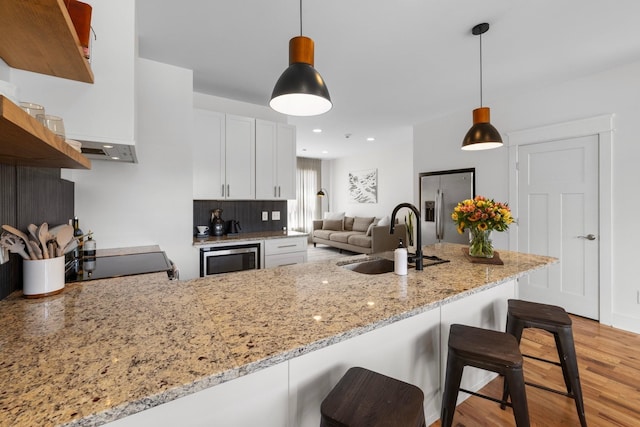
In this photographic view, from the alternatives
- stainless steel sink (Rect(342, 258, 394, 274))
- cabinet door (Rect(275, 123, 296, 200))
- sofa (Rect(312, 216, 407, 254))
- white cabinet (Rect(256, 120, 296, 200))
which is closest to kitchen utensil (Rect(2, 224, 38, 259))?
stainless steel sink (Rect(342, 258, 394, 274))

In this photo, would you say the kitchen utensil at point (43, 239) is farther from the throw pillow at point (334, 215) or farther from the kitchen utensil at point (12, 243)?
the throw pillow at point (334, 215)

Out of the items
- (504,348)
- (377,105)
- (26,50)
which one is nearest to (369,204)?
(377,105)

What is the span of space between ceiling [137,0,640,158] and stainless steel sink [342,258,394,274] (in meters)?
1.73

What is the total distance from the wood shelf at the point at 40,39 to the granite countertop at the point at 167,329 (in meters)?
0.92

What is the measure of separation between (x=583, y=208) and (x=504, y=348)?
8.89ft

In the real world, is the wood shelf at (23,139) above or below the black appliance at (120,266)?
above

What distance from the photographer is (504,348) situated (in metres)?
1.28

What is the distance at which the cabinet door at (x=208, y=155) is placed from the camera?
3.05 metres

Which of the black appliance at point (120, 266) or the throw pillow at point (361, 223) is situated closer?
the black appliance at point (120, 266)

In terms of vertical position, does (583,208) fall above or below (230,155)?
below

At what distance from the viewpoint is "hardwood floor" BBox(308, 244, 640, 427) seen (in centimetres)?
167

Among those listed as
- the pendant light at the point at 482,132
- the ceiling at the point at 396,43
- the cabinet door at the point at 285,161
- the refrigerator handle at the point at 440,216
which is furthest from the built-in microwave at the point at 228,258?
the refrigerator handle at the point at 440,216

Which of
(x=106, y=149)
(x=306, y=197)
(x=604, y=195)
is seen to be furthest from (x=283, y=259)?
(x=306, y=197)

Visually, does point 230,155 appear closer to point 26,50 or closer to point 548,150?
point 26,50
